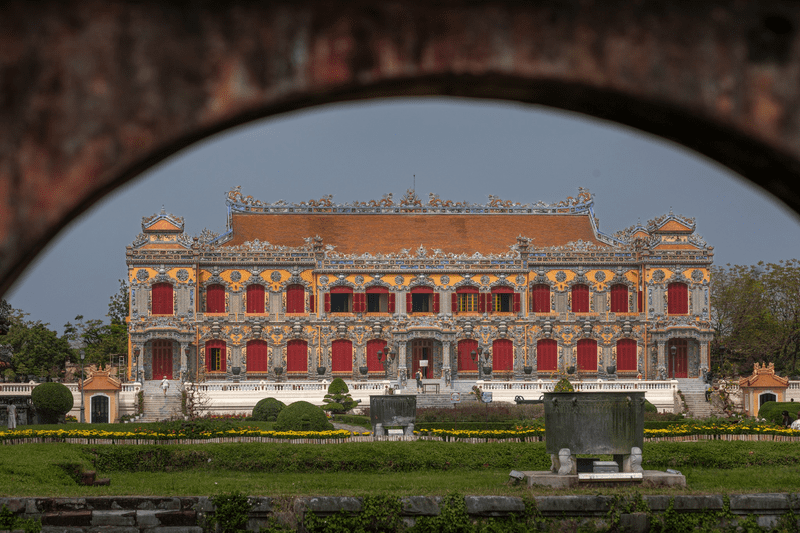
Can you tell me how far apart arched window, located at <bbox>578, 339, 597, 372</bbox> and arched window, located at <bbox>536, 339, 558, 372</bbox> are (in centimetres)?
128

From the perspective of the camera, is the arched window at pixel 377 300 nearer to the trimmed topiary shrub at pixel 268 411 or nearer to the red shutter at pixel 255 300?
the red shutter at pixel 255 300

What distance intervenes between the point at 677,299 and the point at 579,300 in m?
4.98

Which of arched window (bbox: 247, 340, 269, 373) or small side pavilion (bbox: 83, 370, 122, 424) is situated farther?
arched window (bbox: 247, 340, 269, 373)

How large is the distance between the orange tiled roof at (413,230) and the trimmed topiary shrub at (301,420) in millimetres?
21952

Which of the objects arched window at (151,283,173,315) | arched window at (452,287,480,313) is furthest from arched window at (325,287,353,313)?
arched window at (151,283,173,315)

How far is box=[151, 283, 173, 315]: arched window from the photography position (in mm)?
42969

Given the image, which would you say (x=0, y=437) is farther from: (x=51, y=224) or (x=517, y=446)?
(x=51, y=224)

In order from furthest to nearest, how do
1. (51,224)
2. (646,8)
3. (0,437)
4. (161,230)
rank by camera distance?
(161,230) < (0,437) < (646,8) < (51,224)

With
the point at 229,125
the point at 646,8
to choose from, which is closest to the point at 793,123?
the point at 646,8

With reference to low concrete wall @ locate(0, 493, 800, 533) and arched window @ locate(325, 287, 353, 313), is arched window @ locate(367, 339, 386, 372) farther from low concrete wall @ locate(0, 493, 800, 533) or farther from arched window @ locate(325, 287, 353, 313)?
low concrete wall @ locate(0, 493, 800, 533)

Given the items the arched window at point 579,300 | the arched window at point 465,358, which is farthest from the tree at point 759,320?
the arched window at point 465,358

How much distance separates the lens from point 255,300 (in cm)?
4403

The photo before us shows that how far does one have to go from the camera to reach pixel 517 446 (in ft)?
54.6

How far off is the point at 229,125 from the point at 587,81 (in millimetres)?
1156
